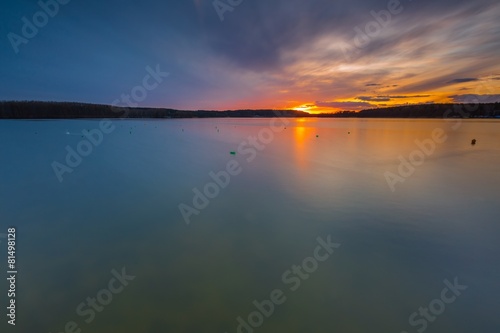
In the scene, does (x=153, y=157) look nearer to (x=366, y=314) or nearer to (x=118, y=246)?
(x=118, y=246)

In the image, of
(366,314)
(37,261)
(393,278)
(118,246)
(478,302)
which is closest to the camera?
(366,314)

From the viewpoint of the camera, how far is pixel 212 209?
20.4 ft

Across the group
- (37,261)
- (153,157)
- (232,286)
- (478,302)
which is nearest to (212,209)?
(232,286)

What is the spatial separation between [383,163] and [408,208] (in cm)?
631

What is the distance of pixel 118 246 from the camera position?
437cm

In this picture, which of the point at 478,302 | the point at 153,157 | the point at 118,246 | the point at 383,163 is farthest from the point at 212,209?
the point at 383,163

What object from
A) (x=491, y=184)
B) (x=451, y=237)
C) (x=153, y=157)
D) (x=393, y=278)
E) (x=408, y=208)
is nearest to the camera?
(x=393, y=278)

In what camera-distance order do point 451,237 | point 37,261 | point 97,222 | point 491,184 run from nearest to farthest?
1. point 37,261
2. point 451,237
3. point 97,222
4. point 491,184

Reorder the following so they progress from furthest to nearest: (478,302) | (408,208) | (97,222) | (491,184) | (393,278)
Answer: (491,184), (408,208), (97,222), (393,278), (478,302)

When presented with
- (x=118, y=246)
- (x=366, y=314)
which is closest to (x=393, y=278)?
(x=366, y=314)

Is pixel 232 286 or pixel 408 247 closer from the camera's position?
pixel 232 286

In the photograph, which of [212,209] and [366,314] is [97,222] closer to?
[212,209]

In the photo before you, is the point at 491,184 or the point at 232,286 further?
the point at 491,184

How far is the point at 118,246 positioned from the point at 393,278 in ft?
15.7
